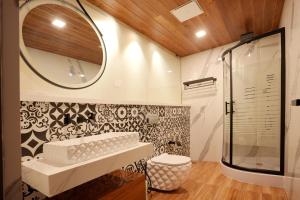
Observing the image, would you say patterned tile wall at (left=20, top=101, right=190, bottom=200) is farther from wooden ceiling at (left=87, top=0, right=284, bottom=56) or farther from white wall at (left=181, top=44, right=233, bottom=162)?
wooden ceiling at (left=87, top=0, right=284, bottom=56)

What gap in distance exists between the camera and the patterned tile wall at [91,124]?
123 cm

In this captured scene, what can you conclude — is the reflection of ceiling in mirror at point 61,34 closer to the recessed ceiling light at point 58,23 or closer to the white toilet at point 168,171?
the recessed ceiling light at point 58,23

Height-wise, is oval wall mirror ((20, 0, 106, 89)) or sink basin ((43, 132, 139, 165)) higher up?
oval wall mirror ((20, 0, 106, 89))

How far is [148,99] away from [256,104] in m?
1.60

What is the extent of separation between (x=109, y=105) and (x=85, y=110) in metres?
0.29

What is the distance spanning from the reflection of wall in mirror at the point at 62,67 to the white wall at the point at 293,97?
1.97 meters

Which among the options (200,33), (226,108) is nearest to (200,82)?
(226,108)

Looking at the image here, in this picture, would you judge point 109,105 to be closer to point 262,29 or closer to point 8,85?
Answer: point 8,85

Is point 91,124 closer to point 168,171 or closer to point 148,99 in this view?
point 168,171

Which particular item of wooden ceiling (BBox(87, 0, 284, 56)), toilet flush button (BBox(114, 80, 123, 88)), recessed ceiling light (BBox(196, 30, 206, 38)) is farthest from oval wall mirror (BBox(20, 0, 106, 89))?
recessed ceiling light (BBox(196, 30, 206, 38))

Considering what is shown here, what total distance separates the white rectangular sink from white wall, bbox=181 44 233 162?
7.88 feet

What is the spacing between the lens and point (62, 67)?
5.31 feet

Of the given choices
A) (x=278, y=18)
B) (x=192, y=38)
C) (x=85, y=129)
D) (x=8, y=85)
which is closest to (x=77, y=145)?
(x=85, y=129)

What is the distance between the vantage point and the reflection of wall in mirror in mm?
1457
